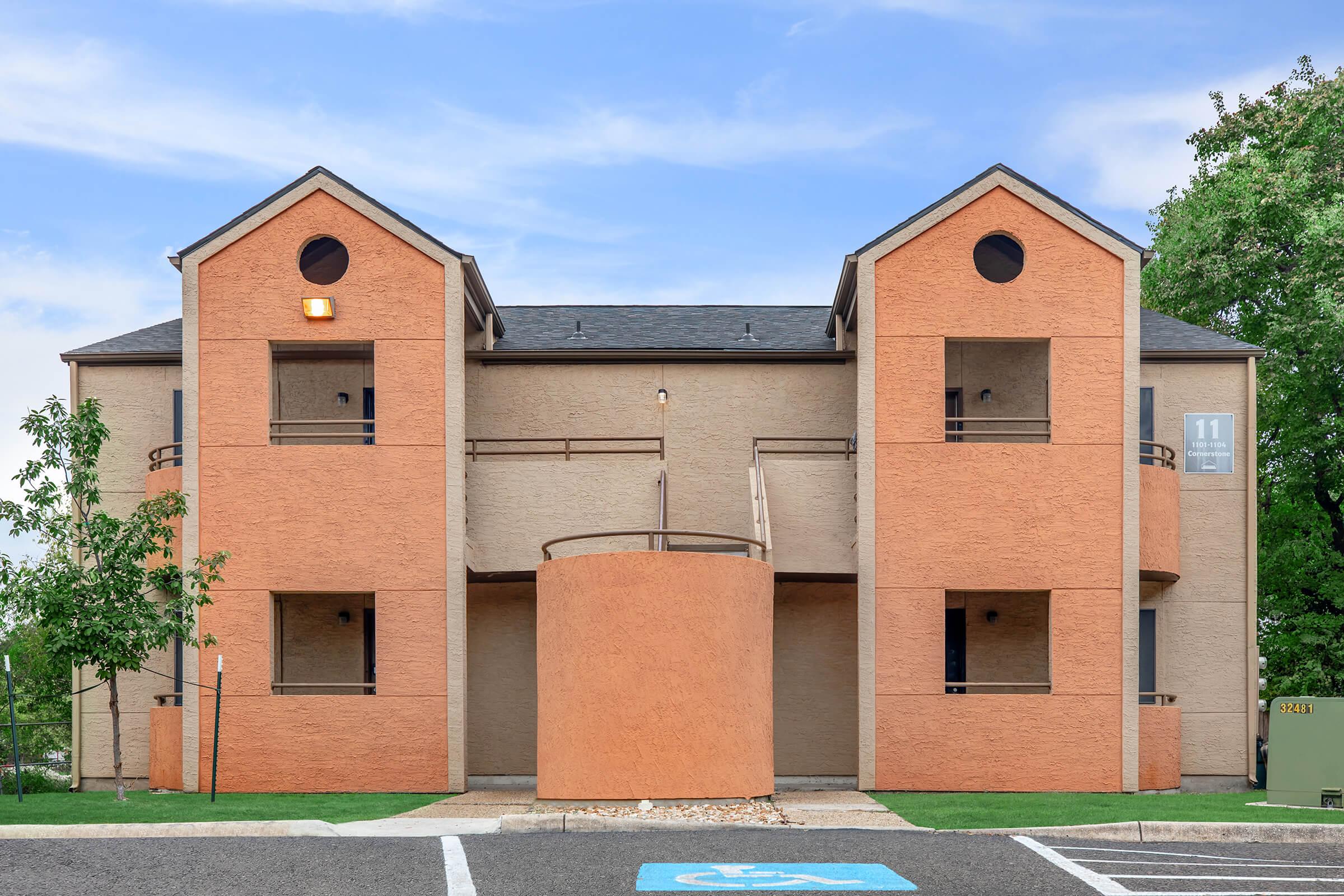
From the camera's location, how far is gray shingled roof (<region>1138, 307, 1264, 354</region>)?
2100 cm

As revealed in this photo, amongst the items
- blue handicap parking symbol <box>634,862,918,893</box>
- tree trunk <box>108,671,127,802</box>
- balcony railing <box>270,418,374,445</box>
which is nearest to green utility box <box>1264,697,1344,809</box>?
blue handicap parking symbol <box>634,862,918,893</box>

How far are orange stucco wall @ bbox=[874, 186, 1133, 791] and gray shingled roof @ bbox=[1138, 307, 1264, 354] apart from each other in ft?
7.25

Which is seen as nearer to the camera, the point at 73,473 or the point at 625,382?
the point at 73,473

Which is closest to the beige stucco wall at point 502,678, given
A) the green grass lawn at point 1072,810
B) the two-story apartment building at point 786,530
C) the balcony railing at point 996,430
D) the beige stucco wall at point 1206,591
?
the two-story apartment building at point 786,530

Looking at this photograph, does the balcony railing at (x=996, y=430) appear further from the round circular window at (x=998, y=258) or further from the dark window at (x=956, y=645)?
the dark window at (x=956, y=645)

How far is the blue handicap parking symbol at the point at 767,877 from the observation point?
9906mm

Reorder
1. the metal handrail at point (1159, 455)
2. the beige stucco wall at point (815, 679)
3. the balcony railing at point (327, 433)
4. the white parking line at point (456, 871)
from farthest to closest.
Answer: the beige stucco wall at point (815, 679) < the metal handrail at point (1159, 455) < the balcony railing at point (327, 433) < the white parking line at point (456, 871)

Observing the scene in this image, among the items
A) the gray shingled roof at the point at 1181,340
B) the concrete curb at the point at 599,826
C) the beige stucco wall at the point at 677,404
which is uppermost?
the gray shingled roof at the point at 1181,340

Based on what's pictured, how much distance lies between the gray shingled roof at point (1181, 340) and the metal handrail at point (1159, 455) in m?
1.60

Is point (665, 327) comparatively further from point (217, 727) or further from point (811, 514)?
point (217, 727)

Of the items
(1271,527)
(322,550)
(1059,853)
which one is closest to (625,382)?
(322,550)

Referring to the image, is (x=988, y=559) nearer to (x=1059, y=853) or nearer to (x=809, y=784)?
(x=809, y=784)

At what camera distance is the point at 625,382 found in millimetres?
21453

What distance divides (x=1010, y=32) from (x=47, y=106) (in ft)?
52.5
